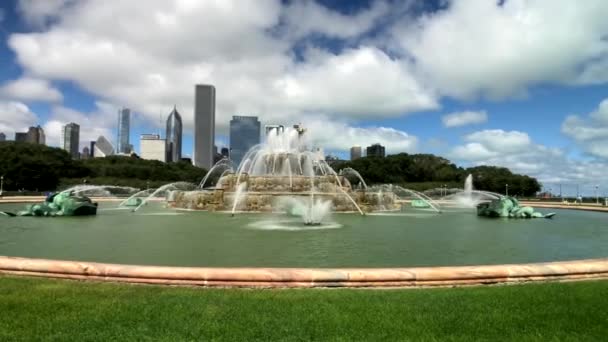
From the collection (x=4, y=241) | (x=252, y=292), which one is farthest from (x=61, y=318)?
(x=4, y=241)

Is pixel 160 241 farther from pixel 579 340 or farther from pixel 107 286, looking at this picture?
pixel 579 340

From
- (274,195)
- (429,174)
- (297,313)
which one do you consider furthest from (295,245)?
(429,174)

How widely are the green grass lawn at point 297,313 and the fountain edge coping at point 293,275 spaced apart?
34 cm

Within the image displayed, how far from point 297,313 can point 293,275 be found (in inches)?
64.6

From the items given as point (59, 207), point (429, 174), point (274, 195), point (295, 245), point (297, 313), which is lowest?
point (295, 245)

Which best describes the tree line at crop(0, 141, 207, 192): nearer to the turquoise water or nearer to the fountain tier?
the fountain tier

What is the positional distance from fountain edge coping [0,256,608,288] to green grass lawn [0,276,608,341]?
0.34 metres

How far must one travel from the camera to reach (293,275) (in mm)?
7867

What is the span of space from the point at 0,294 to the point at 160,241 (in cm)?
802

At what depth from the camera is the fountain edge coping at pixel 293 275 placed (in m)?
7.84

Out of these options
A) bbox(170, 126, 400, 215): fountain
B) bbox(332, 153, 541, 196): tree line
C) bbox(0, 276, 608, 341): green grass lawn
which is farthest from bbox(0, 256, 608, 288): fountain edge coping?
bbox(332, 153, 541, 196): tree line

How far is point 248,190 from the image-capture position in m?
35.3

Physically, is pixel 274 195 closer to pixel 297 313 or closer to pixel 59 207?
pixel 59 207

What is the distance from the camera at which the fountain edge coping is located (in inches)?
309
